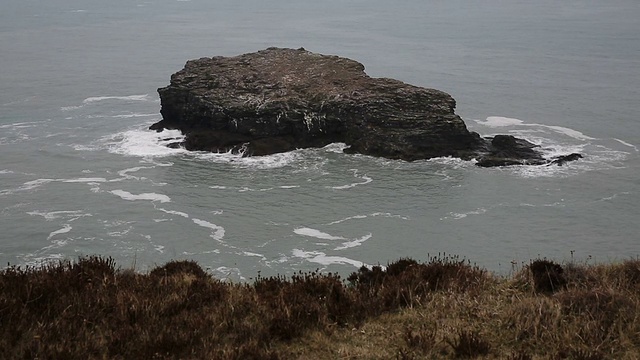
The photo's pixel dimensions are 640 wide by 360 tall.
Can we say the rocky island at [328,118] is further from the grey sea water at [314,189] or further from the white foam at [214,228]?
the white foam at [214,228]

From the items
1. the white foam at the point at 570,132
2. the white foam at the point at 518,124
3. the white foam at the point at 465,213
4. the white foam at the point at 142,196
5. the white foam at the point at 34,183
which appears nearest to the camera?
the white foam at the point at 465,213

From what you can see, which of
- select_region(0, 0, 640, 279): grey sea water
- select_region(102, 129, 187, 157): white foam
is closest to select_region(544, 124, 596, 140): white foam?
Answer: select_region(0, 0, 640, 279): grey sea water

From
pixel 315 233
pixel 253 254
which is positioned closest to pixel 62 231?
pixel 253 254

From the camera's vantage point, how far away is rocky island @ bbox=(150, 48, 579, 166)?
192 ft

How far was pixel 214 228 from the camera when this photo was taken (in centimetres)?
4291

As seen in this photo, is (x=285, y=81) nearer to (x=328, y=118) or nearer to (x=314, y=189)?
(x=328, y=118)

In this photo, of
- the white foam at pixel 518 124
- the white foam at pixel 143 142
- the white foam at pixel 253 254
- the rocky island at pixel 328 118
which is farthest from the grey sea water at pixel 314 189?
the rocky island at pixel 328 118

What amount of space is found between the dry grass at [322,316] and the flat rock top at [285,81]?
168ft

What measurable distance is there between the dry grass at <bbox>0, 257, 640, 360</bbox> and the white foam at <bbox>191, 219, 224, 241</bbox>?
29425mm

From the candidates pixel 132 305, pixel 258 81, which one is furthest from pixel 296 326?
pixel 258 81

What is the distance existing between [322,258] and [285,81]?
32.5 meters

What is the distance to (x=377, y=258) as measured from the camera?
123 feet

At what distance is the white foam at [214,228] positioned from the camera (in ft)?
136

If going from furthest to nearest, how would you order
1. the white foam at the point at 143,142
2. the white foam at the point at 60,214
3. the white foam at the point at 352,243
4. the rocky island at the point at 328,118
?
the white foam at the point at 143,142 → the rocky island at the point at 328,118 → the white foam at the point at 60,214 → the white foam at the point at 352,243
